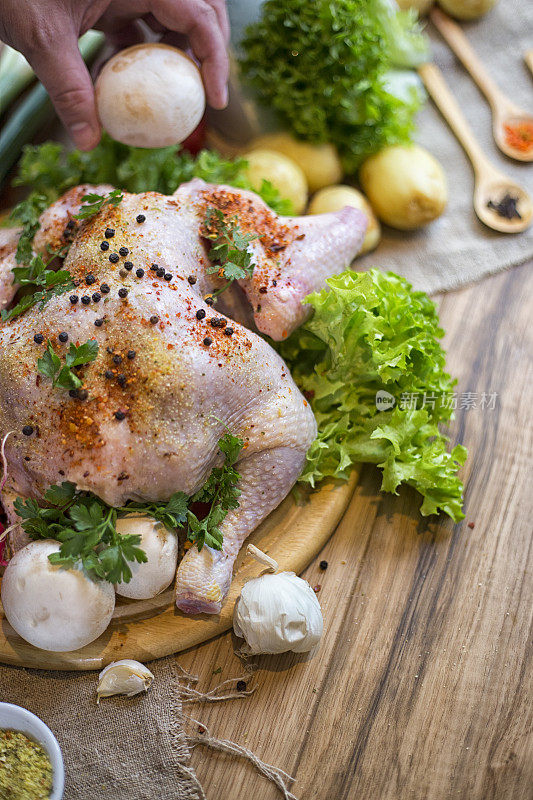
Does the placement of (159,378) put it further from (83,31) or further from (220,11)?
(220,11)

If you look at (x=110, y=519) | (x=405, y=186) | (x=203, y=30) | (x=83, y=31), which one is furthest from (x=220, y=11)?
(x=110, y=519)

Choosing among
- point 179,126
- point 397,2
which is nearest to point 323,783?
point 179,126

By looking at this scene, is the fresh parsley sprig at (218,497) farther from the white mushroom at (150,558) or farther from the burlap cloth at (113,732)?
the burlap cloth at (113,732)

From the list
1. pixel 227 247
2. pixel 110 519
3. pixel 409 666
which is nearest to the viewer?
pixel 110 519

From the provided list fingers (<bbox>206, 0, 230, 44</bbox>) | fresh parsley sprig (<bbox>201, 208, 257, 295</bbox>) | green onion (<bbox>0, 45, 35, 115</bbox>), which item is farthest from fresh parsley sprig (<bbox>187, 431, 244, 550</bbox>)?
green onion (<bbox>0, 45, 35, 115</bbox>)

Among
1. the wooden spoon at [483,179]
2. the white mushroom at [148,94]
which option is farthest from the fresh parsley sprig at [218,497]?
the wooden spoon at [483,179]

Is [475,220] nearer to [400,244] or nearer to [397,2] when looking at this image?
[400,244]
